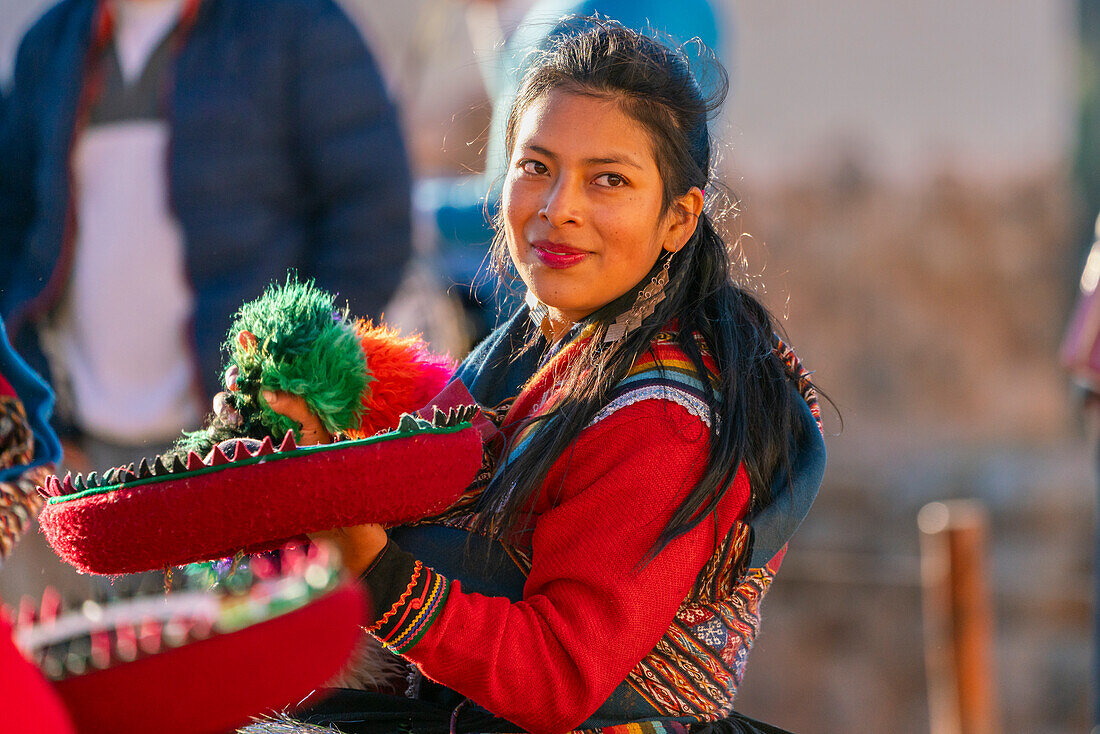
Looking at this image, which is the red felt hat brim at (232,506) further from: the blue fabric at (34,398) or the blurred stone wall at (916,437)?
the blurred stone wall at (916,437)

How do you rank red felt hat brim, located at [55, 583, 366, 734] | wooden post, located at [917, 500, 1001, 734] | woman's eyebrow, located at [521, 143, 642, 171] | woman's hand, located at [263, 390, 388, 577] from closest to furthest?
red felt hat brim, located at [55, 583, 366, 734], woman's hand, located at [263, 390, 388, 577], woman's eyebrow, located at [521, 143, 642, 171], wooden post, located at [917, 500, 1001, 734]

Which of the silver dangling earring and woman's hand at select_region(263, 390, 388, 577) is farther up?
the silver dangling earring

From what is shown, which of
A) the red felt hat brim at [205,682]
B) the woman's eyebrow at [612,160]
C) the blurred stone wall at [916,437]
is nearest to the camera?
the red felt hat brim at [205,682]

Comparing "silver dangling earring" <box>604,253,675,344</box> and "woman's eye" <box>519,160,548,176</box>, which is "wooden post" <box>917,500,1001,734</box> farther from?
"woman's eye" <box>519,160,548,176</box>

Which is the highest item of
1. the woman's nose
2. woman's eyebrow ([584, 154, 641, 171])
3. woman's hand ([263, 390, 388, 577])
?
woman's eyebrow ([584, 154, 641, 171])

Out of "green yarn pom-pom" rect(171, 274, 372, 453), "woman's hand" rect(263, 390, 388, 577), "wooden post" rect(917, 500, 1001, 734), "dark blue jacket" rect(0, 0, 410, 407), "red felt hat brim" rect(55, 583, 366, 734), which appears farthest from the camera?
"wooden post" rect(917, 500, 1001, 734)

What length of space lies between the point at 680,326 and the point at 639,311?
0.19ft

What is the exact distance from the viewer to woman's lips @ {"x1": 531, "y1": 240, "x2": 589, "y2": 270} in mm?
1570

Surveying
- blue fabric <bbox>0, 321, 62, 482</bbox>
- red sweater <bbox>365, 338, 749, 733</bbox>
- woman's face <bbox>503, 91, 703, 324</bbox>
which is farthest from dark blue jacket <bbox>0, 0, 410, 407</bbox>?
red sweater <bbox>365, 338, 749, 733</bbox>

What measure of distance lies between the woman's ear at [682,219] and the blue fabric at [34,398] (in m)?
0.80

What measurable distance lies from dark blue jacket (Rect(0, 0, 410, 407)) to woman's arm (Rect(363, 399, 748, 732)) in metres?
1.48

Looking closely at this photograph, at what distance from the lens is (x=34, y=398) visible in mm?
1528

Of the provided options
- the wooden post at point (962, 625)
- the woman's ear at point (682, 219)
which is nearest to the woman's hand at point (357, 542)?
the woman's ear at point (682, 219)

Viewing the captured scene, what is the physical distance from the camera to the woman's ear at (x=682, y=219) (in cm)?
163
